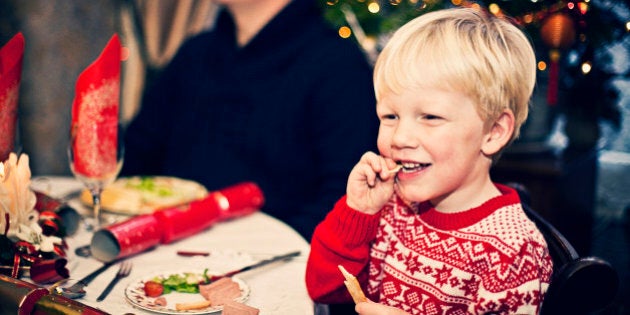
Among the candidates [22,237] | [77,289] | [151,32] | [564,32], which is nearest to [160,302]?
[77,289]

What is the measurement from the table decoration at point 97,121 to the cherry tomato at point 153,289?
0.38 metres

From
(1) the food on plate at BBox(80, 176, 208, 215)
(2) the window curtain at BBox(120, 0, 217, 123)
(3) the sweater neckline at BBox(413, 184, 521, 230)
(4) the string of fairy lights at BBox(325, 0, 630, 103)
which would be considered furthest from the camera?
(2) the window curtain at BBox(120, 0, 217, 123)

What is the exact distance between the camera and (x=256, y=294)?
3.48ft

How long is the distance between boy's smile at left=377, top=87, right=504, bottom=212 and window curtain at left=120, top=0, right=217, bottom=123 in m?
2.71

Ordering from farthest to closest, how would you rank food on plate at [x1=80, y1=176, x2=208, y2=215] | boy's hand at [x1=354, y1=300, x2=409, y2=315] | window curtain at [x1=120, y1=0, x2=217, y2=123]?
1. window curtain at [x1=120, y1=0, x2=217, y2=123]
2. food on plate at [x1=80, y1=176, x2=208, y2=215]
3. boy's hand at [x1=354, y1=300, x2=409, y2=315]

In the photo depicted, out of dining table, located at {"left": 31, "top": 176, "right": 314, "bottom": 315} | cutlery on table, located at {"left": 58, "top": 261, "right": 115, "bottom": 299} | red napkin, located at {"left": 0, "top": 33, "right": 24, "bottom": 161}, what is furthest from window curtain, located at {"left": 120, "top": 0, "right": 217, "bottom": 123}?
cutlery on table, located at {"left": 58, "top": 261, "right": 115, "bottom": 299}

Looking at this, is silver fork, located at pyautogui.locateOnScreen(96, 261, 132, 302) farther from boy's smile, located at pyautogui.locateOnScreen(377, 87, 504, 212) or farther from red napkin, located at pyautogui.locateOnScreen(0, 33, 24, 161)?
boy's smile, located at pyautogui.locateOnScreen(377, 87, 504, 212)

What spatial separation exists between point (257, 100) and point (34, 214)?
935 mm

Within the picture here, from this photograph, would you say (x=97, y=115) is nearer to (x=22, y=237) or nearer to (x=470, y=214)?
(x=22, y=237)

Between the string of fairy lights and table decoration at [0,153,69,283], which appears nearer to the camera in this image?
table decoration at [0,153,69,283]

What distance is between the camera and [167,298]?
103 centimetres

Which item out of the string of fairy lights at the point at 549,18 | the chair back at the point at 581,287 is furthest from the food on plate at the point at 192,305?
the string of fairy lights at the point at 549,18

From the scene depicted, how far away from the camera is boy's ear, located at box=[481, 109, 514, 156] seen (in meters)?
1.04

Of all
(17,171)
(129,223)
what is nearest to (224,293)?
(129,223)
